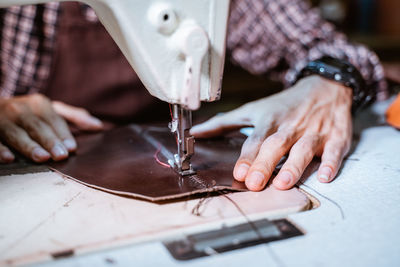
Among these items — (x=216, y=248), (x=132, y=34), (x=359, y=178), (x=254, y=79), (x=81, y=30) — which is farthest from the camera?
(x=254, y=79)

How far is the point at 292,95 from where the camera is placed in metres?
1.16

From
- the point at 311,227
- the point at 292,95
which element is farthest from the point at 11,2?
the point at 292,95

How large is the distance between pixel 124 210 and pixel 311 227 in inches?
13.0

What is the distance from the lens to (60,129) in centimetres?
112

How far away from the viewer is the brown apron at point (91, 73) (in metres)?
1.60

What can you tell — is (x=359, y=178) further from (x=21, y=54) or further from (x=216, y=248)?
(x=21, y=54)

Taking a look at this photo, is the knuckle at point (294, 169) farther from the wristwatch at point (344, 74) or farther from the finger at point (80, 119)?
the finger at point (80, 119)

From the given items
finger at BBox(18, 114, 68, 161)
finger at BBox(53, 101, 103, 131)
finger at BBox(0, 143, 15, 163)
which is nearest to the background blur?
finger at BBox(53, 101, 103, 131)

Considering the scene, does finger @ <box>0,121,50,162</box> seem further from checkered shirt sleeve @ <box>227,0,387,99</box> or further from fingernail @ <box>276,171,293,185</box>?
checkered shirt sleeve @ <box>227,0,387,99</box>

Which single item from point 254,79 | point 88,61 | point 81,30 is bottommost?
point 254,79

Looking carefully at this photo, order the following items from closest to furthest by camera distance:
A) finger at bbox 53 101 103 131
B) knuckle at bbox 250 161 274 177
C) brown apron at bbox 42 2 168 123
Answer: knuckle at bbox 250 161 274 177, finger at bbox 53 101 103 131, brown apron at bbox 42 2 168 123

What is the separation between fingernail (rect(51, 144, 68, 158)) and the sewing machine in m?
0.36

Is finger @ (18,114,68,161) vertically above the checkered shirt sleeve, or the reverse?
the checkered shirt sleeve

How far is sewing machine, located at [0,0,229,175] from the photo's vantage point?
0.70 metres
